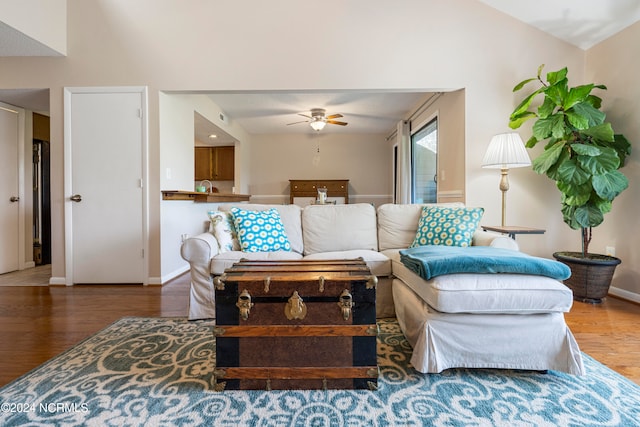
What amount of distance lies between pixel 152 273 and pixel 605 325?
13.0 ft

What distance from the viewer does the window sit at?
4.59 metres

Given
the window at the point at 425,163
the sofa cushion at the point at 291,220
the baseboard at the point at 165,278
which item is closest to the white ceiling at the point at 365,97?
the window at the point at 425,163

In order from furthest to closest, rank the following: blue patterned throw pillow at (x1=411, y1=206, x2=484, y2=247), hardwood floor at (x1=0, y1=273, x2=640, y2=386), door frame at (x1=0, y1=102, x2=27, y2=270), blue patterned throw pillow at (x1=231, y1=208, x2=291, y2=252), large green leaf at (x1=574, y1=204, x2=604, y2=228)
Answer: door frame at (x1=0, y1=102, x2=27, y2=270) < large green leaf at (x1=574, y1=204, x2=604, y2=228) < blue patterned throw pillow at (x1=231, y1=208, x2=291, y2=252) < blue patterned throw pillow at (x1=411, y1=206, x2=484, y2=247) < hardwood floor at (x1=0, y1=273, x2=640, y2=386)

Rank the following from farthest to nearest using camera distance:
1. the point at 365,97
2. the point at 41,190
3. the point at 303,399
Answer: the point at 365,97 → the point at 41,190 → the point at 303,399

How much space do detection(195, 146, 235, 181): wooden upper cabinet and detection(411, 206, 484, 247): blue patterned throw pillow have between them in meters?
5.49

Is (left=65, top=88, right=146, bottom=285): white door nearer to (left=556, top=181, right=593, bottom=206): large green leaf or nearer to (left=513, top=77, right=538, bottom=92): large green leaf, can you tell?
(left=513, top=77, right=538, bottom=92): large green leaf

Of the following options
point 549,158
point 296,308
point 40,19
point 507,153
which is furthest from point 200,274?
point 549,158

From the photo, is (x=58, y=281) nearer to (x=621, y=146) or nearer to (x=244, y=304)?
(x=244, y=304)

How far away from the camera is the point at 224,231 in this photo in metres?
2.50

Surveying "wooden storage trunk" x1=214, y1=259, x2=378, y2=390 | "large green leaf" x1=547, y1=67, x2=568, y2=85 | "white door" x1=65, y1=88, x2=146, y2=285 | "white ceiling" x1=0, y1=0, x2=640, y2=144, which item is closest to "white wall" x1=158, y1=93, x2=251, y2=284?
"white door" x1=65, y1=88, x2=146, y2=285

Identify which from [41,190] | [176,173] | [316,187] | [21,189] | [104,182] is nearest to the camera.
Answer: [104,182]

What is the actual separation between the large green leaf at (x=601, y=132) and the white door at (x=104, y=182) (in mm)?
4213

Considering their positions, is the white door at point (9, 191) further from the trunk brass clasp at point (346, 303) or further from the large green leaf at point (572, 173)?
the large green leaf at point (572, 173)

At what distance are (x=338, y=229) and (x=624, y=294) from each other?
271cm
